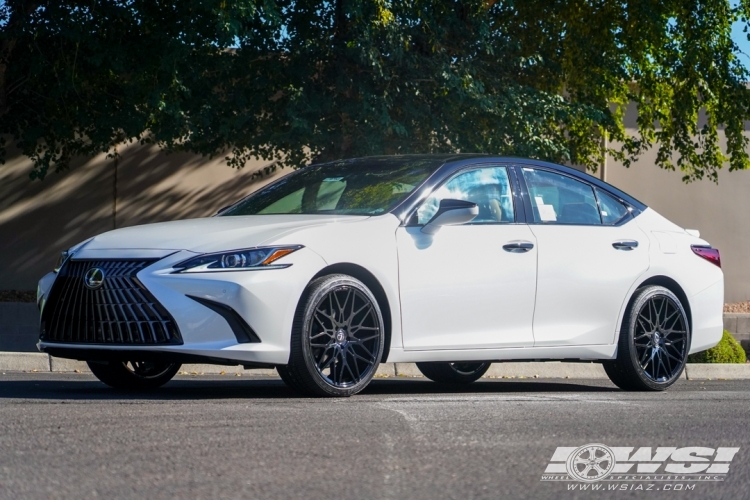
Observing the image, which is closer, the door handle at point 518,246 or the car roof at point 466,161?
the door handle at point 518,246

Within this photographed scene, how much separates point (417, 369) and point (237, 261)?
15.3ft

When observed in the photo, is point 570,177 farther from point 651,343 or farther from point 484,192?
point 651,343

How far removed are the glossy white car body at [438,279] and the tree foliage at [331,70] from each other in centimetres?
574

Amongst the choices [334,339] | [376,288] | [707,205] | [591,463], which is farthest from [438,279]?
[707,205]

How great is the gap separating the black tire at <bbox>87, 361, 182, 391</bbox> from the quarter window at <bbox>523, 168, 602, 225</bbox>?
2681mm

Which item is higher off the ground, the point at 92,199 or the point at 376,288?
Answer: the point at 92,199

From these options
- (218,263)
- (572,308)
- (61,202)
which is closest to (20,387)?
(218,263)

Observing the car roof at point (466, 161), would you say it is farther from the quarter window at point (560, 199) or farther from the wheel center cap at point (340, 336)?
the wheel center cap at point (340, 336)

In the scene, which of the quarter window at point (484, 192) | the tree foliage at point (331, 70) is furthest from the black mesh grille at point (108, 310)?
the tree foliage at point (331, 70)

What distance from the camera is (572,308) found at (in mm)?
8047

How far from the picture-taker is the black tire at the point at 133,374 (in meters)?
7.84

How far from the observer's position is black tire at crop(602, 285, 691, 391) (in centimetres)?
836

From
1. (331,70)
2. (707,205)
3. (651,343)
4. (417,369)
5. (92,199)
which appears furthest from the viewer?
(707,205)

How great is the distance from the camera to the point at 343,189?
7754mm
